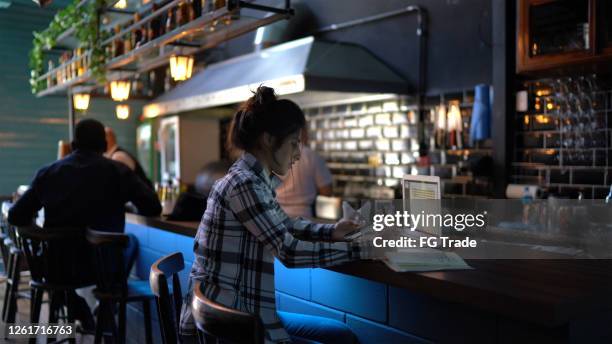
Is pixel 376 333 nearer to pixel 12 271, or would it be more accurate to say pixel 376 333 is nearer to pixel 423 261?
pixel 423 261

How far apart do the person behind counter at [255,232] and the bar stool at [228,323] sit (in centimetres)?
33

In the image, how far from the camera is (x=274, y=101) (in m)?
1.91

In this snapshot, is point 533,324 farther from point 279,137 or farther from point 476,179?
point 476,179

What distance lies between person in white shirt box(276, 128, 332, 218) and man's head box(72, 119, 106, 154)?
1.43 metres

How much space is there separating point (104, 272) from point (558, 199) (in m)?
2.69

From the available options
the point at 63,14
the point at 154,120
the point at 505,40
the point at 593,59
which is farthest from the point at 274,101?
the point at 154,120

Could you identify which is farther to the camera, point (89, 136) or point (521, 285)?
point (89, 136)

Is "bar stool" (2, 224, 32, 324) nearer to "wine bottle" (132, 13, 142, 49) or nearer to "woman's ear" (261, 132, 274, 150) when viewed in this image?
"wine bottle" (132, 13, 142, 49)

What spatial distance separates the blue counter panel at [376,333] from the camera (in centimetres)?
204

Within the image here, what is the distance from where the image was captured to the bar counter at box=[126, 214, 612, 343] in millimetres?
1542

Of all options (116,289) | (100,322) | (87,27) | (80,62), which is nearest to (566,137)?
(116,289)

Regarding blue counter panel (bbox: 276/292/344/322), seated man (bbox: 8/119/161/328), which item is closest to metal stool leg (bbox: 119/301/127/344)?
seated man (bbox: 8/119/161/328)

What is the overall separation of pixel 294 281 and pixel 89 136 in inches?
64.9

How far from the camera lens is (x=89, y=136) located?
3514 mm
